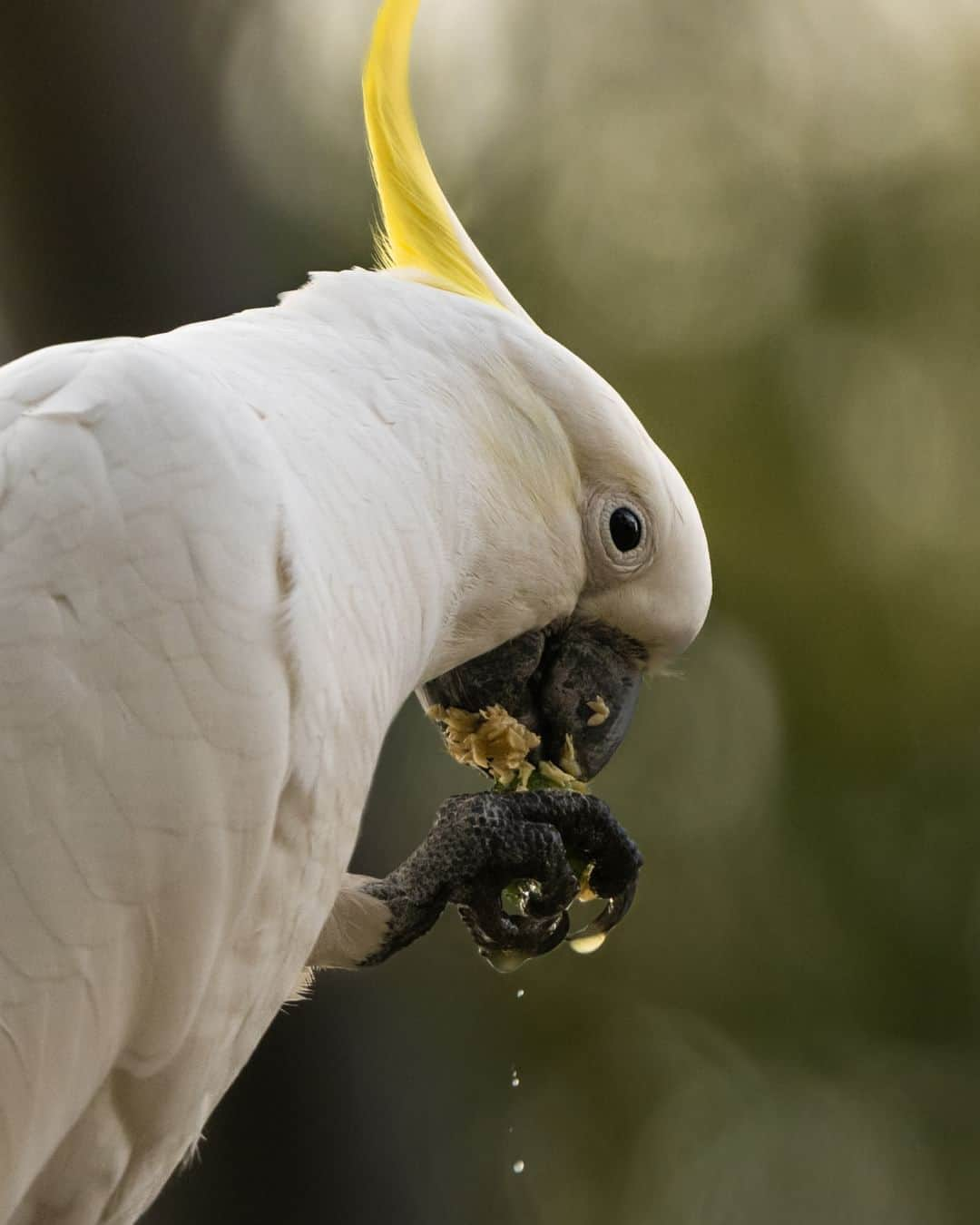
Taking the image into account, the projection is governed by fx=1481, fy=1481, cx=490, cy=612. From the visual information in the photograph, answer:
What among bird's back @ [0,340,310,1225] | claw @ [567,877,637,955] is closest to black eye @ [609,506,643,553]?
claw @ [567,877,637,955]

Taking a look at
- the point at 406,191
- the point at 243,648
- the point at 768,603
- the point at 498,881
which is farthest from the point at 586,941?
the point at 768,603

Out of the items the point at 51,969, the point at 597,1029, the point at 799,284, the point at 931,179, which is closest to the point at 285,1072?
the point at 51,969

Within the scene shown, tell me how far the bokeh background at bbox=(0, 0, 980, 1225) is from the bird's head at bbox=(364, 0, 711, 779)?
1.54m

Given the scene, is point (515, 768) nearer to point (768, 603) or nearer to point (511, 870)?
point (511, 870)

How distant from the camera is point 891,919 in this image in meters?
4.01

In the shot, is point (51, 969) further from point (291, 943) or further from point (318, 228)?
point (318, 228)

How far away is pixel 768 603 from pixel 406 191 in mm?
2295

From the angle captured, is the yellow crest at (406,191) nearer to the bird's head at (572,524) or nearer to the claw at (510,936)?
the bird's head at (572,524)

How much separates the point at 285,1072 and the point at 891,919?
7.53 ft

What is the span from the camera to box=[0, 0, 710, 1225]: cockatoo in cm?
111

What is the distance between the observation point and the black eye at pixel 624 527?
1.56 metres

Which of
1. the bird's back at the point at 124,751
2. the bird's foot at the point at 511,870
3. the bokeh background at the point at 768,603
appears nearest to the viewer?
the bird's back at the point at 124,751

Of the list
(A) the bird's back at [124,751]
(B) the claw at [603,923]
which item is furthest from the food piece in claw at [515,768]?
(A) the bird's back at [124,751]

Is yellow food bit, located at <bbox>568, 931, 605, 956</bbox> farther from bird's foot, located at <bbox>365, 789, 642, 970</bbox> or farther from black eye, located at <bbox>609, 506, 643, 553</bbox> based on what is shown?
black eye, located at <bbox>609, 506, 643, 553</bbox>
